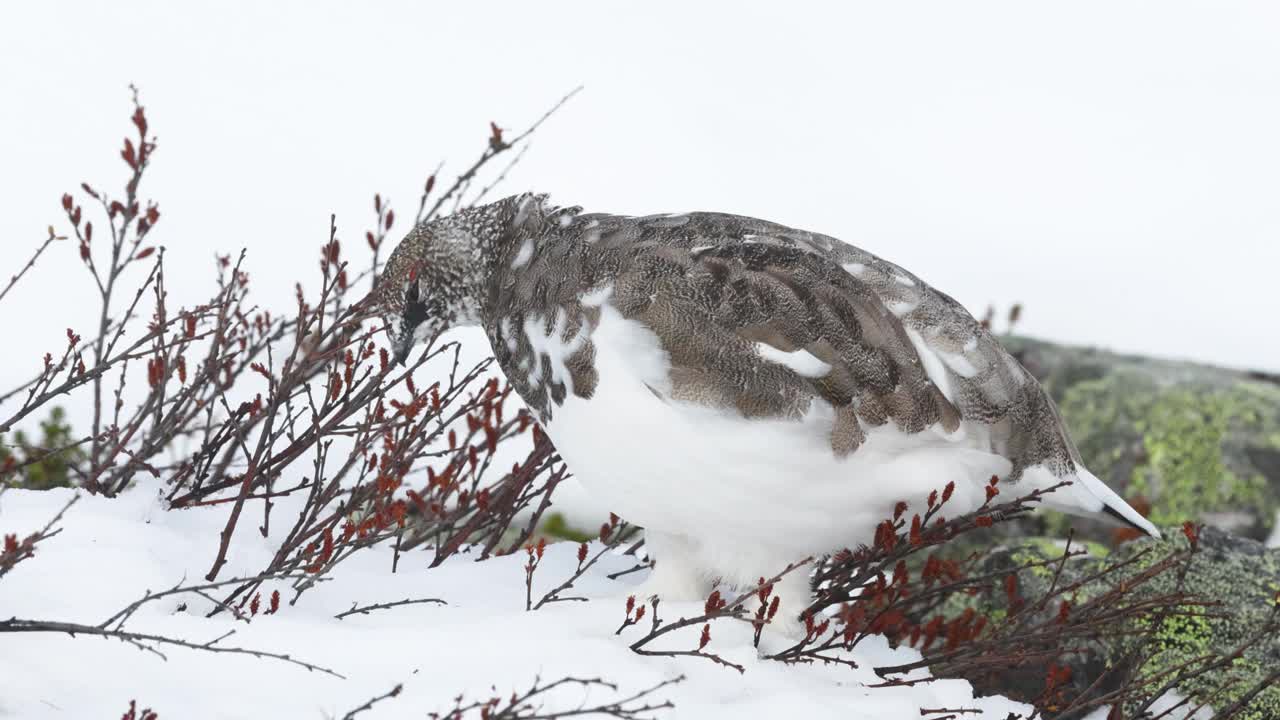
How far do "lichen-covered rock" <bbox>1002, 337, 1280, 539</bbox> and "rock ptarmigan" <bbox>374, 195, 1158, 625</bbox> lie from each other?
354 centimetres

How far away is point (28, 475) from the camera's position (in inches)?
210

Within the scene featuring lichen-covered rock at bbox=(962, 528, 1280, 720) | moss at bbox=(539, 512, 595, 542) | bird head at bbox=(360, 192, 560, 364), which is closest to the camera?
bird head at bbox=(360, 192, 560, 364)

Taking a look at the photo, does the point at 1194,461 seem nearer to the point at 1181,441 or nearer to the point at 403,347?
the point at 1181,441

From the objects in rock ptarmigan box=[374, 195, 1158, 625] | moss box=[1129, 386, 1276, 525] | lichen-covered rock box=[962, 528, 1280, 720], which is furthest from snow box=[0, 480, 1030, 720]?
moss box=[1129, 386, 1276, 525]

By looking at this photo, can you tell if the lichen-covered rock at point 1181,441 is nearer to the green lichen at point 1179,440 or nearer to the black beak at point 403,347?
the green lichen at point 1179,440

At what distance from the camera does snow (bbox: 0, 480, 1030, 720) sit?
2.29 metres

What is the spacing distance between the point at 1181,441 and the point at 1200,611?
287 cm

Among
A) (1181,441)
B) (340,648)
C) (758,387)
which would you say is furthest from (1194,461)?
(340,648)

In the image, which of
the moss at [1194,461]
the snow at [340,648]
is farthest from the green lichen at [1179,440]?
the snow at [340,648]

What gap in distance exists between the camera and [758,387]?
246 centimetres

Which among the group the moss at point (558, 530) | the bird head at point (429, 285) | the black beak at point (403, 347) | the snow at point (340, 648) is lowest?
the snow at point (340, 648)

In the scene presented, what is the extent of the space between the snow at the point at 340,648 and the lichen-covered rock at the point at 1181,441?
352 centimetres

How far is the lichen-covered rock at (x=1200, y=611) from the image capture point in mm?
3348

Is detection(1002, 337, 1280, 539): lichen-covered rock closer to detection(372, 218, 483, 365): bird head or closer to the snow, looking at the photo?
the snow
